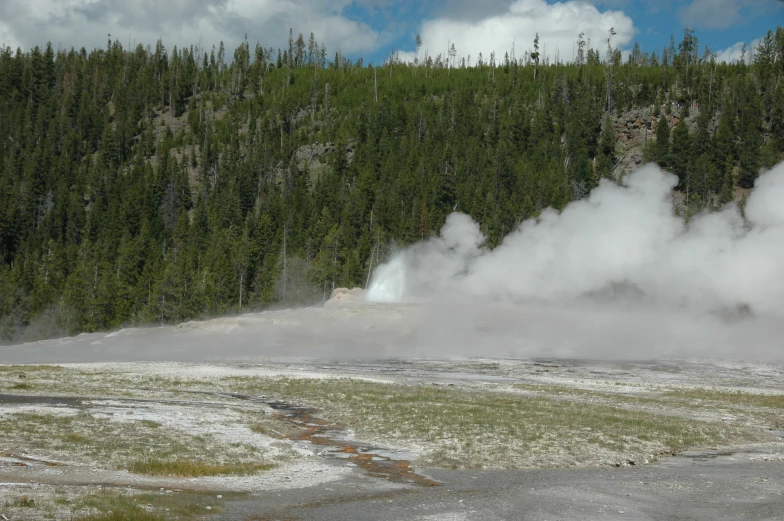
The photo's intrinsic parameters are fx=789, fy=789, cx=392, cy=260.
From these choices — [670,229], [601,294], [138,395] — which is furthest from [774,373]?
[138,395]

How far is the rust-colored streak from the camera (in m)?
21.2

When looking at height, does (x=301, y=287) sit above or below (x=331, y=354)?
above

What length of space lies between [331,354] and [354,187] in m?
93.2

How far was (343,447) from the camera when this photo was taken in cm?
2556

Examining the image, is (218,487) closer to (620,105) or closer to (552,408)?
(552,408)

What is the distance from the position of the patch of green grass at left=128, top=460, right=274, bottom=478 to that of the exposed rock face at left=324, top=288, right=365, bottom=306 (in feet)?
199

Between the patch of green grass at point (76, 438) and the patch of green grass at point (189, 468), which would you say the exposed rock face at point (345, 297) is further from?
the patch of green grass at point (189, 468)

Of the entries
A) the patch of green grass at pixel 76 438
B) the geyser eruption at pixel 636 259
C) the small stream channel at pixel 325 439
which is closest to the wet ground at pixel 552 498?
the small stream channel at pixel 325 439

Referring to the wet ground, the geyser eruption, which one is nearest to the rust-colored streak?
the wet ground

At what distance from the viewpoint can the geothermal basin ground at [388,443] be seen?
17250 millimetres

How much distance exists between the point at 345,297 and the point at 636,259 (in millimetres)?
33050

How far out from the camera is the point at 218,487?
18.9 m

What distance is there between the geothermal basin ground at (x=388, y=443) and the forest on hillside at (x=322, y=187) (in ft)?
219

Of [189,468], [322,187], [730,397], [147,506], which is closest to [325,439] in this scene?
[189,468]
